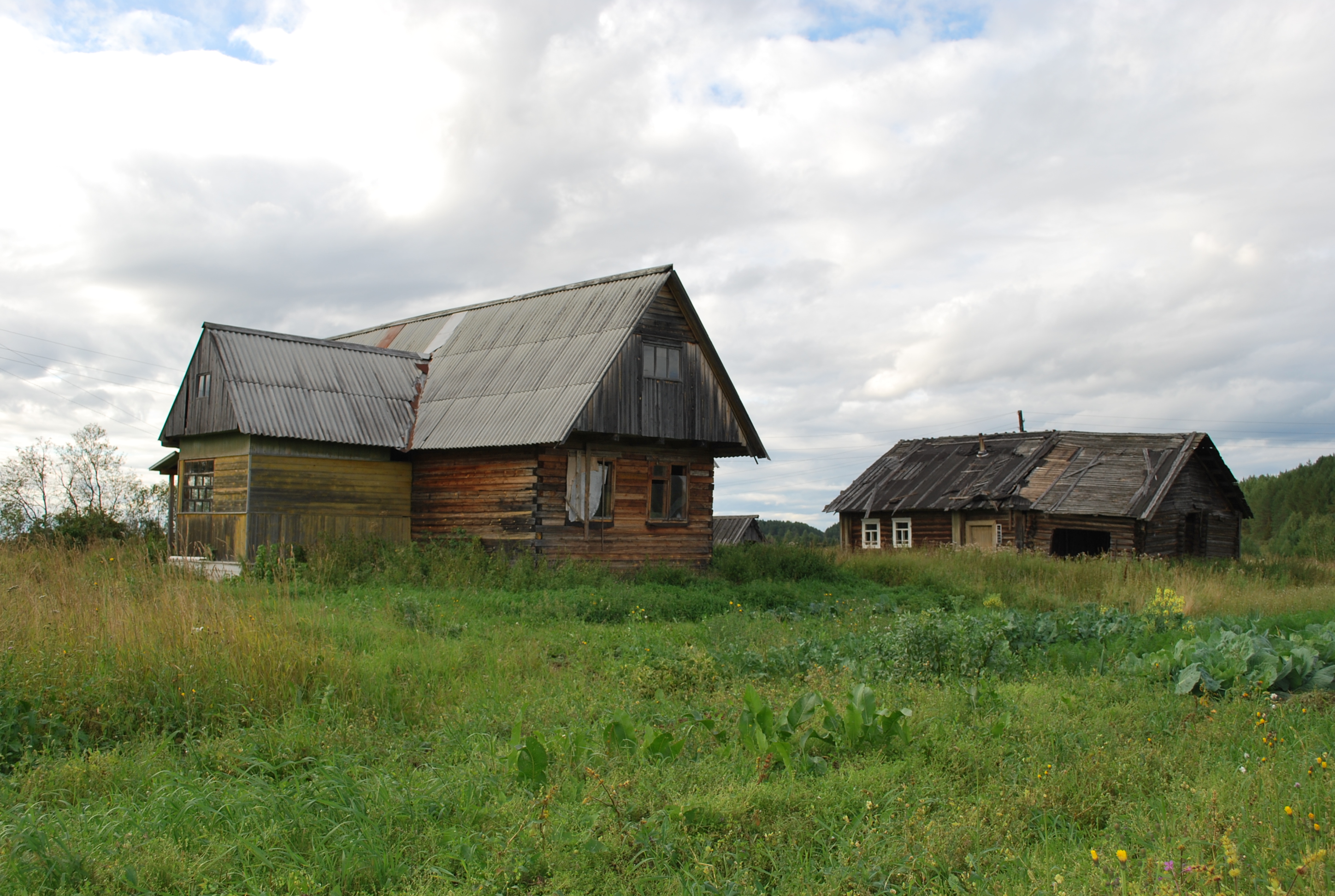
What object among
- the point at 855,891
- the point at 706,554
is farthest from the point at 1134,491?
the point at 855,891

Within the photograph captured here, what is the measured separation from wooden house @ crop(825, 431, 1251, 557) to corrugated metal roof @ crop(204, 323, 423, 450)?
1816cm

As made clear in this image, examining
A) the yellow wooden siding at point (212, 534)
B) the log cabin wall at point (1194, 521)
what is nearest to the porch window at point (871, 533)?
the log cabin wall at point (1194, 521)

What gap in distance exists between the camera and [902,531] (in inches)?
1249

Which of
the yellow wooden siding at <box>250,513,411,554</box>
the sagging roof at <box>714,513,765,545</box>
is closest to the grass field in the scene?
the yellow wooden siding at <box>250,513,411,554</box>

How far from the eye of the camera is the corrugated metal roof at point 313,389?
18.1 metres

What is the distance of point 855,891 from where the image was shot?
410 cm

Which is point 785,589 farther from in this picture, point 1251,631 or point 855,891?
point 855,891

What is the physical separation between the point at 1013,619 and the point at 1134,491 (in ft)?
61.2

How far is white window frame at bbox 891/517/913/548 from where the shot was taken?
103 ft

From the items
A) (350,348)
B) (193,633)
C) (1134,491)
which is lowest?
(193,633)

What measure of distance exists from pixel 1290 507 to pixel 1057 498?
57.3 metres

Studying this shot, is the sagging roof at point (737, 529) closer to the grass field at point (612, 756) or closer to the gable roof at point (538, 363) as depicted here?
the gable roof at point (538, 363)

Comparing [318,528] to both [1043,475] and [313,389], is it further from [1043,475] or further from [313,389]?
[1043,475]

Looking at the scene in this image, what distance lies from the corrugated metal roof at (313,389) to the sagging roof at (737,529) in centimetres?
3378
